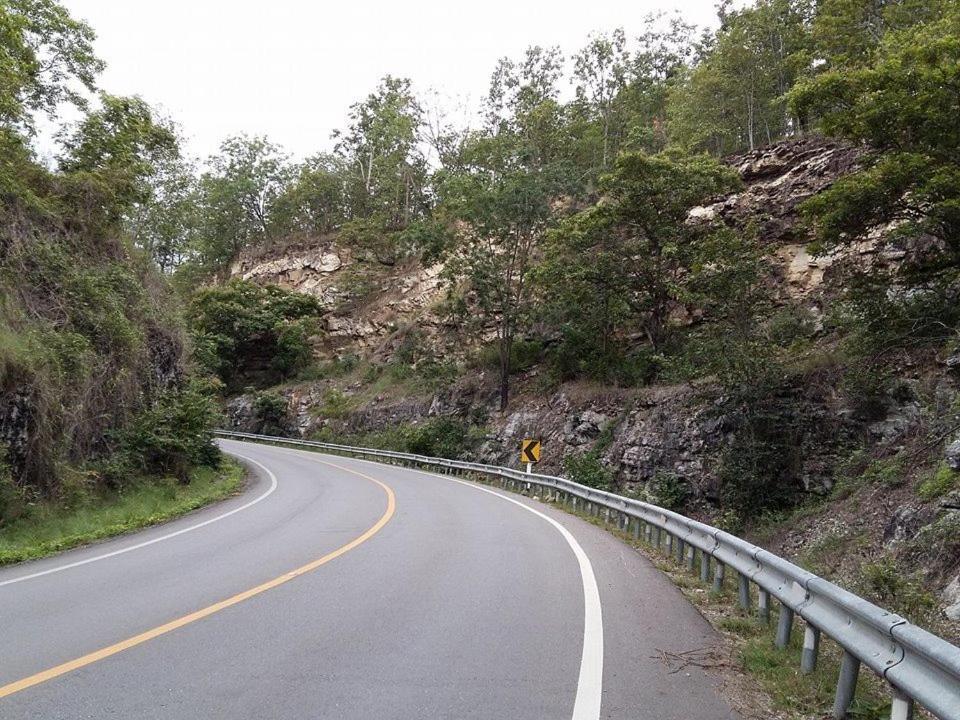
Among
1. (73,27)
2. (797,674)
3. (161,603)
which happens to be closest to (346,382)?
(73,27)

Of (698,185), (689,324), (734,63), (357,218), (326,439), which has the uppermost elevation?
(734,63)

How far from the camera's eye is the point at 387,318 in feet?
143

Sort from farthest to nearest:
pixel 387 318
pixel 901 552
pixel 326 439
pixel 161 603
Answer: pixel 387 318 → pixel 326 439 → pixel 901 552 → pixel 161 603

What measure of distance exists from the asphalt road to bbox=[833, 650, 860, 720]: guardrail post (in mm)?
661

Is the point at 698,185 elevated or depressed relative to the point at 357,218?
depressed

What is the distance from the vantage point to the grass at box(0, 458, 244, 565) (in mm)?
10109

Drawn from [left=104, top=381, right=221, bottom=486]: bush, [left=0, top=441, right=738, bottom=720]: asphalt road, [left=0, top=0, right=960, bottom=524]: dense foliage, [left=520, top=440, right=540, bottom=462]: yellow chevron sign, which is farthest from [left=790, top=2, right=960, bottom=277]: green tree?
[left=104, top=381, right=221, bottom=486]: bush

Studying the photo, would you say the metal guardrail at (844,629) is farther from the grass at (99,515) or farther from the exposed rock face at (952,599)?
the grass at (99,515)

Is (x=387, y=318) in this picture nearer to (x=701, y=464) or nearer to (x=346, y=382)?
(x=346, y=382)

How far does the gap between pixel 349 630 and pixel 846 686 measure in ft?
11.7

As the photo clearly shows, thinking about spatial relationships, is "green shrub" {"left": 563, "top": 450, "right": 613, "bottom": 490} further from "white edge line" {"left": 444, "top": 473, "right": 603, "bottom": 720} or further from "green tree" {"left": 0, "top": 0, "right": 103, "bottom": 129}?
"green tree" {"left": 0, "top": 0, "right": 103, "bottom": 129}

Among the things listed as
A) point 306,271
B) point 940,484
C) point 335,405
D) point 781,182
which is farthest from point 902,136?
point 306,271

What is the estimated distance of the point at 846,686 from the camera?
3.90 meters

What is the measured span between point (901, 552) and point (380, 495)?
11427 mm
